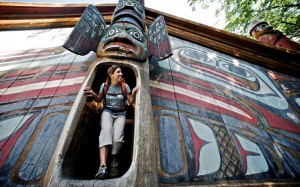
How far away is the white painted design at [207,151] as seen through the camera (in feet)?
5.57

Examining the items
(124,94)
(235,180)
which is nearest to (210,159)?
(235,180)

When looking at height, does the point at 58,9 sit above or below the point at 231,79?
above

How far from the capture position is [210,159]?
70.4 inches

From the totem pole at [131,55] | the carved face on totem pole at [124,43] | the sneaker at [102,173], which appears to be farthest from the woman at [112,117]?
the carved face on totem pole at [124,43]

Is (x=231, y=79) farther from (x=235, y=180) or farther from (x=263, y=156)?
(x=235, y=180)

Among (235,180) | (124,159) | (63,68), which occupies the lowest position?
(235,180)

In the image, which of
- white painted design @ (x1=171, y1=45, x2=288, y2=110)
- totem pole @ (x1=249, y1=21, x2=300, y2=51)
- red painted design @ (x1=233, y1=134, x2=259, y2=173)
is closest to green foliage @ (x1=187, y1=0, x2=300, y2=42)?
totem pole @ (x1=249, y1=21, x2=300, y2=51)

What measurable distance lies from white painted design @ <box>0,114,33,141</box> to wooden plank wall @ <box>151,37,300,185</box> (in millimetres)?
1367

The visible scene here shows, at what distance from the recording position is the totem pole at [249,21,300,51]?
4605 millimetres

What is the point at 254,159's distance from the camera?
190 cm

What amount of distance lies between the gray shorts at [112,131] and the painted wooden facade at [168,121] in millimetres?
188

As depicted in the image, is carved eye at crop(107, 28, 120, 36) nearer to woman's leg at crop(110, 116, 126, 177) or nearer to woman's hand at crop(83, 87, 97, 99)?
woman's hand at crop(83, 87, 97, 99)

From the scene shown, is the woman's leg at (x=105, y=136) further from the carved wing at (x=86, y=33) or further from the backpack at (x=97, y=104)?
the carved wing at (x=86, y=33)

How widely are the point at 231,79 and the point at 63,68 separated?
8.72ft
